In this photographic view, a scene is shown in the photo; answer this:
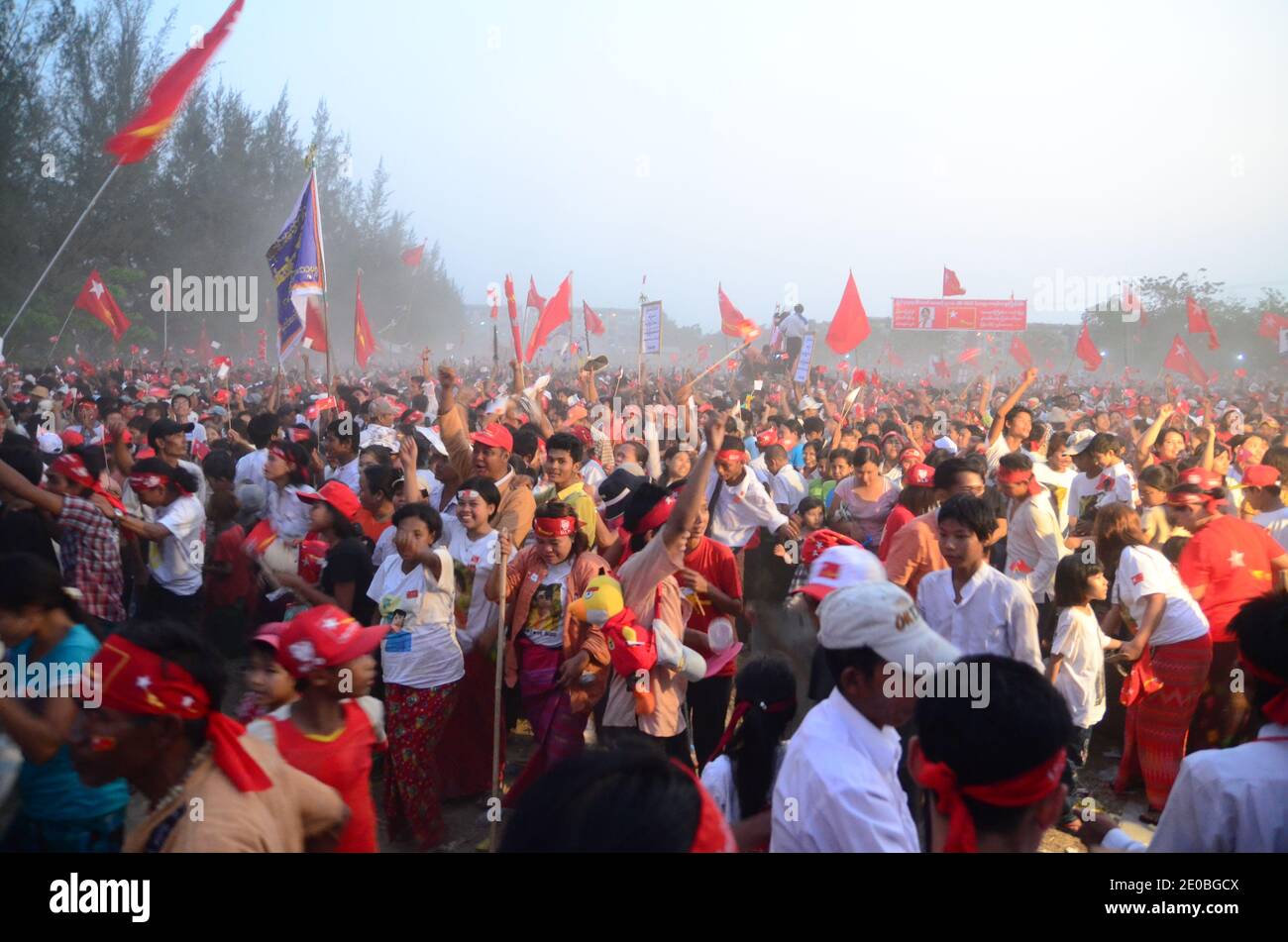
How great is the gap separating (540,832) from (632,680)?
235 cm

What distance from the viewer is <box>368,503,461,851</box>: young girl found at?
4.54m

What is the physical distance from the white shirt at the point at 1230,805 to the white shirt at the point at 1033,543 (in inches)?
140

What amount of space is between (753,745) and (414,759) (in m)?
2.44

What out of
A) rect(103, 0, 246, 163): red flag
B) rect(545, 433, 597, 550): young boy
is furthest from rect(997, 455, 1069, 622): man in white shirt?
rect(103, 0, 246, 163): red flag

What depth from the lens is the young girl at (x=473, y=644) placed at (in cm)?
498

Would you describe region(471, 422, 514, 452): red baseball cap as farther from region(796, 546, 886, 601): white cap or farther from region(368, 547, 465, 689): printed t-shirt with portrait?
region(796, 546, 886, 601): white cap

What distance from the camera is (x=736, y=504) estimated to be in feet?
22.8

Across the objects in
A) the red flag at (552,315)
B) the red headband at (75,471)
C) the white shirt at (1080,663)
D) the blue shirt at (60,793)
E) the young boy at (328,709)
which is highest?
the red flag at (552,315)

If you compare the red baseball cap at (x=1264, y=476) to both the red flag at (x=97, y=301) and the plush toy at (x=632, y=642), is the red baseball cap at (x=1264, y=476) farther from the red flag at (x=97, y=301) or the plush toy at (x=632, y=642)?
the red flag at (x=97, y=301)

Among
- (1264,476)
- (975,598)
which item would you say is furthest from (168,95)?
(1264,476)

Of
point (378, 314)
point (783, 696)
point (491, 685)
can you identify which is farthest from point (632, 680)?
point (378, 314)

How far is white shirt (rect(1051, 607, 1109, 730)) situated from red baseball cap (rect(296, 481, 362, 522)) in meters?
4.06

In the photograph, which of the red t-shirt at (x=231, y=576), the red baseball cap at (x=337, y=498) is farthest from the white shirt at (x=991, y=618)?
the red t-shirt at (x=231, y=576)
